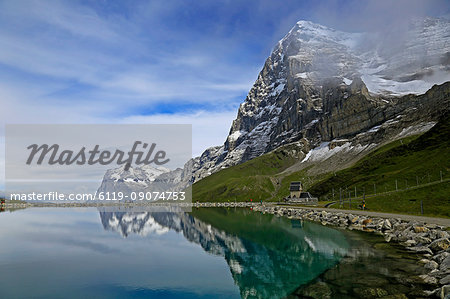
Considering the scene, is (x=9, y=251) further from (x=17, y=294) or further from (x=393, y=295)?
(x=393, y=295)

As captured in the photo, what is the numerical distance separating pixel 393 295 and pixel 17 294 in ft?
121

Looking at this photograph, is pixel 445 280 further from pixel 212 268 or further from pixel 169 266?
pixel 169 266

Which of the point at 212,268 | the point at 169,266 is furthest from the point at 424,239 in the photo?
the point at 169,266

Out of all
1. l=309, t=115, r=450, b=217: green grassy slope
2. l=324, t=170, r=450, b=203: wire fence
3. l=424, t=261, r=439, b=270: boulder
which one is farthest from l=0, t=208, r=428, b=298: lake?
l=324, t=170, r=450, b=203: wire fence

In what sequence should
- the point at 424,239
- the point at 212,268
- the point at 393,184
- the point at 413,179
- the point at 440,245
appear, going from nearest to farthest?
the point at 440,245, the point at 212,268, the point at 424,239, the point at 413,179, the point at 393,184

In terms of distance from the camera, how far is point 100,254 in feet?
200

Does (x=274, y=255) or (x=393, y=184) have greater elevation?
(x=393, y=184)

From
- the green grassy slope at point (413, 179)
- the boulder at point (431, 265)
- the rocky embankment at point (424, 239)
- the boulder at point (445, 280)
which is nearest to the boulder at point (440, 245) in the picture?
the rocky embankment at point (424, 239)

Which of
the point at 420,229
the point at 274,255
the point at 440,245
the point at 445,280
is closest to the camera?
the point at 445,280

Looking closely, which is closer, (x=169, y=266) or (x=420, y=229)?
(x=169, y=266)

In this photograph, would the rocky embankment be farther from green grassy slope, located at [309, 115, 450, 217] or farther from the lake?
green grassy slope, located at [309, 115, 450, 217]

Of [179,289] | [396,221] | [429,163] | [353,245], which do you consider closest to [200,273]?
[179,289]

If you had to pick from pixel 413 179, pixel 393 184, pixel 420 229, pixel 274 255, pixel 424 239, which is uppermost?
pixel 413 179

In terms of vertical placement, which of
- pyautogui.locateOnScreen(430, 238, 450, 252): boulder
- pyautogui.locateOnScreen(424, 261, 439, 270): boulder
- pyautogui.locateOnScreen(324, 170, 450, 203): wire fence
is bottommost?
pyautogui.locateOnScreen(424, 261, 439, 270): boulder
